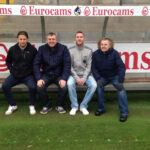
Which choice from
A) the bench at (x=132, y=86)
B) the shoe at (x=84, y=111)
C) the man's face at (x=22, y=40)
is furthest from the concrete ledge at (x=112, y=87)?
the man's face at (x=22, y=40)

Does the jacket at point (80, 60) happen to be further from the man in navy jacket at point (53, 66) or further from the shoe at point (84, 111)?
the shoe at point (84, 111)

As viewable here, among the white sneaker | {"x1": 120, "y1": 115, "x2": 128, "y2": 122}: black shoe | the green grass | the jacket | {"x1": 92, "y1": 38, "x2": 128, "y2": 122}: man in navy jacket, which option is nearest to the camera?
the green grass

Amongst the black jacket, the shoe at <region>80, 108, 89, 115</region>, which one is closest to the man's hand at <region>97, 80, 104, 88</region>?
the shoe at <region>80, 108, 89, 115</region>

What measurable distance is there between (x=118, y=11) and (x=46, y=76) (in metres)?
1.69

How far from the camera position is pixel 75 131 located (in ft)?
10.8

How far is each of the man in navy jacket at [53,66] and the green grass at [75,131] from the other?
0.93 feet

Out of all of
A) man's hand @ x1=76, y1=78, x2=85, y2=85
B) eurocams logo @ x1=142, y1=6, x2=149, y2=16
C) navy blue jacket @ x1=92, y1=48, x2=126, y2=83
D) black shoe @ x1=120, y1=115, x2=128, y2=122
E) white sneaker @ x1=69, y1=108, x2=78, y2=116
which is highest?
eurocams logo @ x1=142, y1=6, x2=149, y2=16

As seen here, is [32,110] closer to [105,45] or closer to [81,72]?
[81,72]

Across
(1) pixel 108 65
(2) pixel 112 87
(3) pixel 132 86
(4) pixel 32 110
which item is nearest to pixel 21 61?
(4) pixel 32 110

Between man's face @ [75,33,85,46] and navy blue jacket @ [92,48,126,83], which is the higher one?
man's face @ [75,33,85,46]

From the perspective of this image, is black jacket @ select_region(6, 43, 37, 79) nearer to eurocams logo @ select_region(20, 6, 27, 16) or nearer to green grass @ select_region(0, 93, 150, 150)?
eurocams logo @ select_region(20, 6, 27, 16)

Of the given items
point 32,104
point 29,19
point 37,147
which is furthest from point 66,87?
point 29,19

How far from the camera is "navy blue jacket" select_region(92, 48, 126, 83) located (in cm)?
373

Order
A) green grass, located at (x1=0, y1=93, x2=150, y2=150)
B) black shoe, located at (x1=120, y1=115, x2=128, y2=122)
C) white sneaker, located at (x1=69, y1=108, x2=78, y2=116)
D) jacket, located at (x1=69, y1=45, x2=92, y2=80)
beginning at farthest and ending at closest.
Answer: jacket, located at (x1=69, y1=45, x2=92, y2=80) → white sneaker, located at (x1=69, y1=108, x2=78, y2=116) → black shoe, located at (x1=120, y1=115, x2=128, y2=122) → green grass, located at (x1=0, y1=93, x2=150, y2=150)
